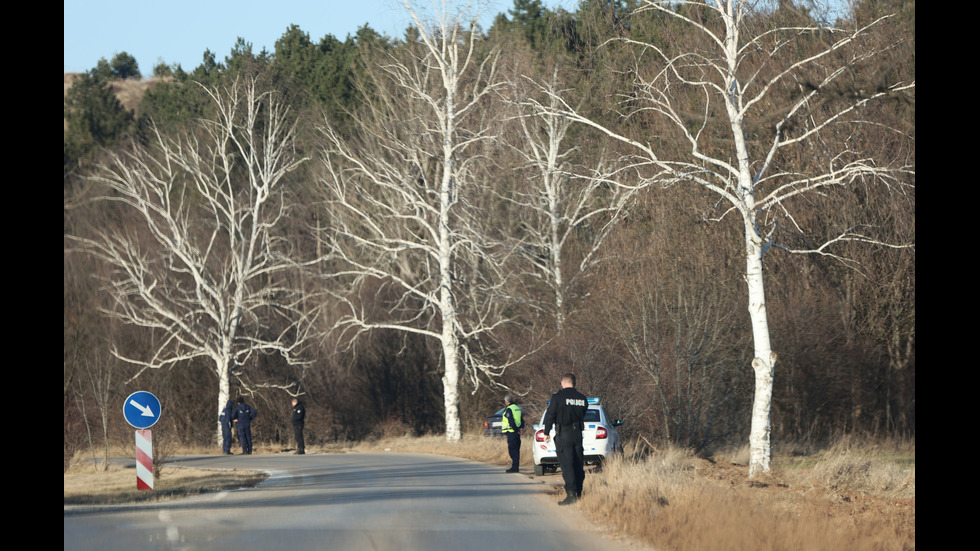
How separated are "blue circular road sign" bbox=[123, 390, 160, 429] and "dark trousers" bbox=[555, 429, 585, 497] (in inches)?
262

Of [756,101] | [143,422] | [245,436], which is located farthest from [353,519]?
[245,436]

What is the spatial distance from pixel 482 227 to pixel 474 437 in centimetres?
844

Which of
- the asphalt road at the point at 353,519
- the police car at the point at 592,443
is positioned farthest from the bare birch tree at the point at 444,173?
the asphalt road at the point at 353,519

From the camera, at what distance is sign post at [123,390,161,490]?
56.8 ft

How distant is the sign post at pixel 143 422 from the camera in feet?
56.8

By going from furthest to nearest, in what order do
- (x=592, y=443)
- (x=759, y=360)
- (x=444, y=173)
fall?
(x=444, y=173) < (x=759, y=360) < (x=592, y=443)

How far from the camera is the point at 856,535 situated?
10.6m

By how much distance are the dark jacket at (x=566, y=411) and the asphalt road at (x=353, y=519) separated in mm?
1138

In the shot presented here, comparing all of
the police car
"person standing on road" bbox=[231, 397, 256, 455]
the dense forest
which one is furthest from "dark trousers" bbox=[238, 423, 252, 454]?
the police car

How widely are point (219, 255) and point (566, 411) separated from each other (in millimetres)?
37922

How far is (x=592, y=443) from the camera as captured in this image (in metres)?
20.3

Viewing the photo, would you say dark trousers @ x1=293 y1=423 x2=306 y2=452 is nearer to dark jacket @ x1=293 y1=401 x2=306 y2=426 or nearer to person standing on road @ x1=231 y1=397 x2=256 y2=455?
dark jacket @ x1=293 y1=401 x2=306 y2=426

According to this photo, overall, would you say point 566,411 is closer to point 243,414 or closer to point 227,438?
point 243,414
